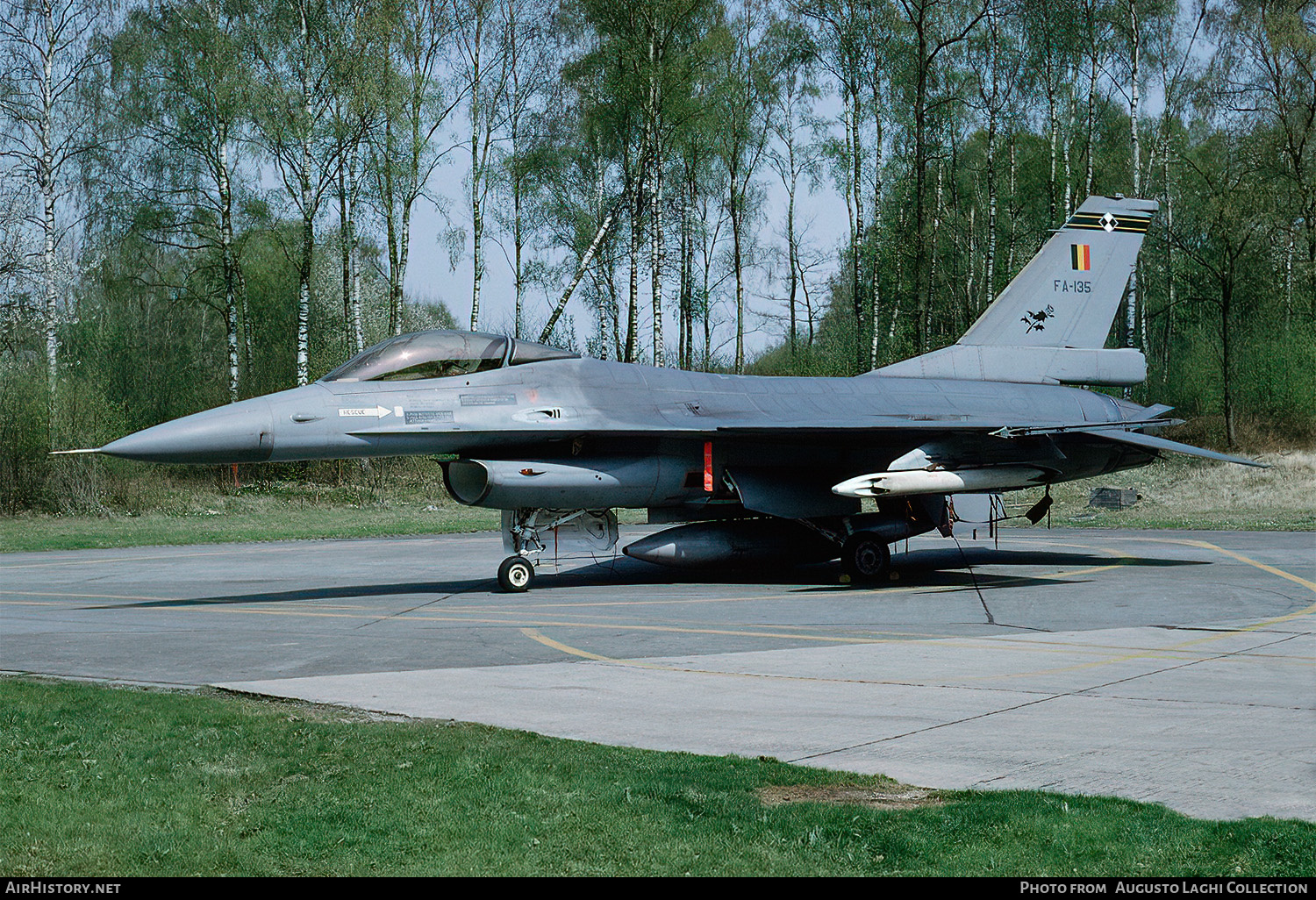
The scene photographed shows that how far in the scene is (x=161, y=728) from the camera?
22.6 ft

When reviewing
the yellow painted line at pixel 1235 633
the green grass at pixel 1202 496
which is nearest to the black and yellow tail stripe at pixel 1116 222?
the yellow painted line at pixel 1235 633

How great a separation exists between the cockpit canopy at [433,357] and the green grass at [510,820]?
26.7 feet

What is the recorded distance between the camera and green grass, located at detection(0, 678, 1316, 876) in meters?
4.47

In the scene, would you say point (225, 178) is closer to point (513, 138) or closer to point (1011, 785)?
point (513, 138)

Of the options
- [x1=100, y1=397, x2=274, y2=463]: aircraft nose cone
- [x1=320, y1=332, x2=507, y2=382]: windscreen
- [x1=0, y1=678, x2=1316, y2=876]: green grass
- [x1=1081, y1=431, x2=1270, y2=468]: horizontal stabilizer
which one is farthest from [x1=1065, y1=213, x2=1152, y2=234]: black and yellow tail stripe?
[x1=0, y1=678, x2=1316, y2=876]: green grass

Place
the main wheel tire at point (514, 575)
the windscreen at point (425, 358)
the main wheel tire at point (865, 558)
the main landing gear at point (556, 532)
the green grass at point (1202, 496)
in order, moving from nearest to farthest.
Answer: the windscreen at point (425, 358) < the main wheel tire at point (514, 575) < the main landing gear at point (556, 532) < the main wheel tire at point (865, 558) < the green grass at point (1202, 496)

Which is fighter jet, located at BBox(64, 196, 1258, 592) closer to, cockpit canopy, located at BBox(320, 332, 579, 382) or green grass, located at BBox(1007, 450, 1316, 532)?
cockpit canopy, located at BBox(320, 332, 579, 382)

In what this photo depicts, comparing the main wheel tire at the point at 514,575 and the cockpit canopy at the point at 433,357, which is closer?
the cockpit canopy at the point at 433,357

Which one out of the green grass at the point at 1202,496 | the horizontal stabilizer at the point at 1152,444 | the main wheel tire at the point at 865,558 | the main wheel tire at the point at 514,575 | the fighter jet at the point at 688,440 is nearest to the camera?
the fighter jet at the point at 688,440

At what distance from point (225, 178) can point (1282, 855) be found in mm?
35521

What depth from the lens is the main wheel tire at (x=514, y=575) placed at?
602 inches

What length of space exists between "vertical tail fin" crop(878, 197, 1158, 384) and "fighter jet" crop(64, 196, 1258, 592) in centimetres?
9

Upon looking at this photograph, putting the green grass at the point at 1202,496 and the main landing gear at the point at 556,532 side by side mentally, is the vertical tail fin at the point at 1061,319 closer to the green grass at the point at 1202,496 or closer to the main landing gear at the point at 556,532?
the main landing gear at the point at 556,532
